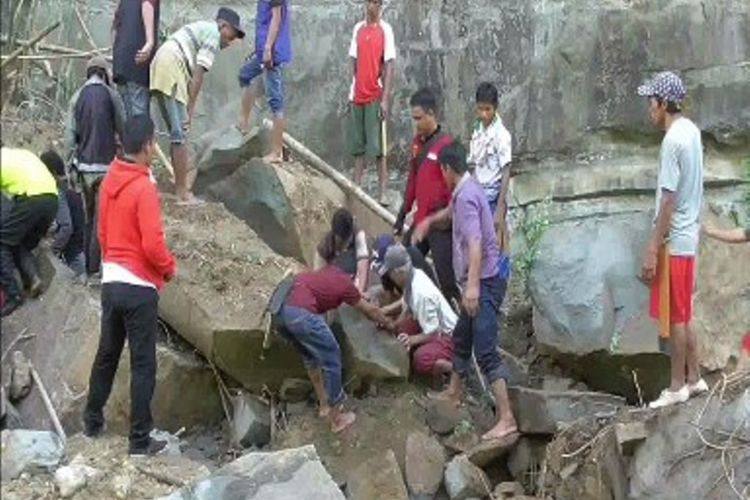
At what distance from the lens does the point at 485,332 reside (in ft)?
25.7

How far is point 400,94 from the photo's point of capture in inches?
471

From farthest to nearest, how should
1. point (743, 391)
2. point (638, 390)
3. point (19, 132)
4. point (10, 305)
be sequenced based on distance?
point (19, 132), point (638, 390), point (10, 305), point (743, 391)

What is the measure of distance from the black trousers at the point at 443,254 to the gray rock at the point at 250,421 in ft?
4.79

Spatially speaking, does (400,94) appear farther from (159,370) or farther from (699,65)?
(159,370)

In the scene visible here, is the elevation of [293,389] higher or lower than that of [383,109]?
lower

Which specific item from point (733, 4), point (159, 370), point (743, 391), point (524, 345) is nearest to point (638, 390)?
point (524, 345)

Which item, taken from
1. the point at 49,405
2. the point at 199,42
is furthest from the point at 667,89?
the point at 49,405

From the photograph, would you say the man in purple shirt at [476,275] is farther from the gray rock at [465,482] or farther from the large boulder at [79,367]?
the large boulder at [79,367]

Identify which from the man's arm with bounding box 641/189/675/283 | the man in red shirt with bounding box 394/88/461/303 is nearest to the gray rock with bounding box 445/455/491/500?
the man in red shirt with bounding box 394/88/461/303

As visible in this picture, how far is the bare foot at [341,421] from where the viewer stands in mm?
8367

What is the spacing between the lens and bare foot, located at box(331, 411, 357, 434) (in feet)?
27.5

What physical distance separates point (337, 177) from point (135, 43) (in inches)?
106

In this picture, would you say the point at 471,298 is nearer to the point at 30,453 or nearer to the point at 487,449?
the point at 487,449

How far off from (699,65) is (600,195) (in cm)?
157
